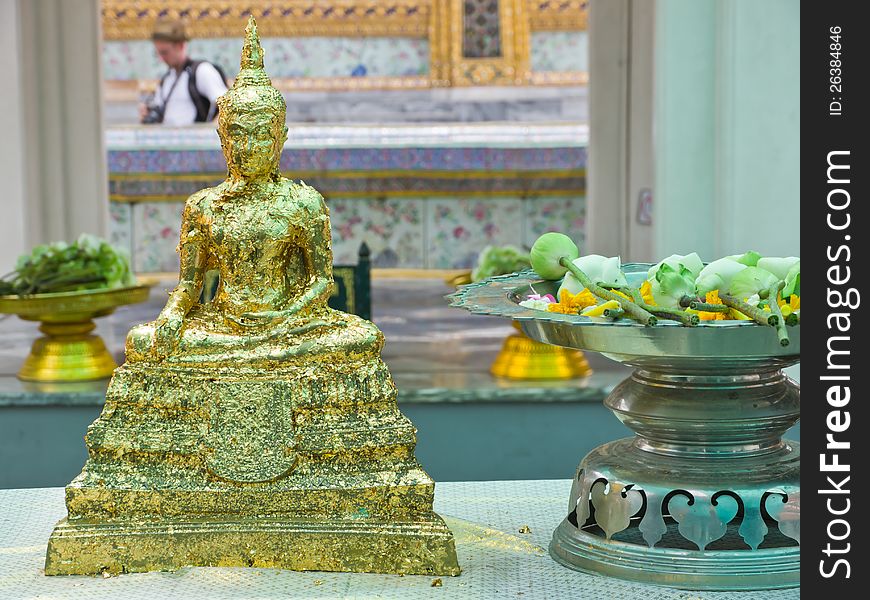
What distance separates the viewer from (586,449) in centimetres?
317

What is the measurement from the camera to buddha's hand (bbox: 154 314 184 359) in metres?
1.51

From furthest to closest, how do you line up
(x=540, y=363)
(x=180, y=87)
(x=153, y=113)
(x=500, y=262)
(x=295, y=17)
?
1. (x=295, y=17)
2. (x=153, y=113)
3. (x=180, y=87)
4. (x=500, y=262)
5. (x=540, y=363)

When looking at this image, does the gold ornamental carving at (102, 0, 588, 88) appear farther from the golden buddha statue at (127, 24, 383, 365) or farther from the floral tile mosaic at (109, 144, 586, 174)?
the golden buddha statue at (127, 24, 383, 365)

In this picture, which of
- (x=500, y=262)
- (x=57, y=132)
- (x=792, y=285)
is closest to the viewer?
(x=792, y=285)

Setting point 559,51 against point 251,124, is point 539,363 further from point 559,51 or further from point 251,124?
point 559,51

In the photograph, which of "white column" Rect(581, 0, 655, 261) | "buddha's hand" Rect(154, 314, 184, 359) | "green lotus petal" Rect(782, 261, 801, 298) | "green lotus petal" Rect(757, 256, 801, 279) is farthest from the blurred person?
"green lotus petal" Rect(782, 261, 801, 298)

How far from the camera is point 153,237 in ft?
20.5

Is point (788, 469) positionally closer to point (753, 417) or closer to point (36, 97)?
point (753, 417)

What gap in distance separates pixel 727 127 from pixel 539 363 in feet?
2.50

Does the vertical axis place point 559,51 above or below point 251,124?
above

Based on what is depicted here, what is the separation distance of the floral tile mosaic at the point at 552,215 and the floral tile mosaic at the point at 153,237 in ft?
5.45

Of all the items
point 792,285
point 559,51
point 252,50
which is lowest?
point 792,285

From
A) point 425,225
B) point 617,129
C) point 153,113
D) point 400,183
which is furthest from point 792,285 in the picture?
point 153,113

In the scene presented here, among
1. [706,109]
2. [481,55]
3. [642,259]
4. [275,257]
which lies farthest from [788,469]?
[481,55]
